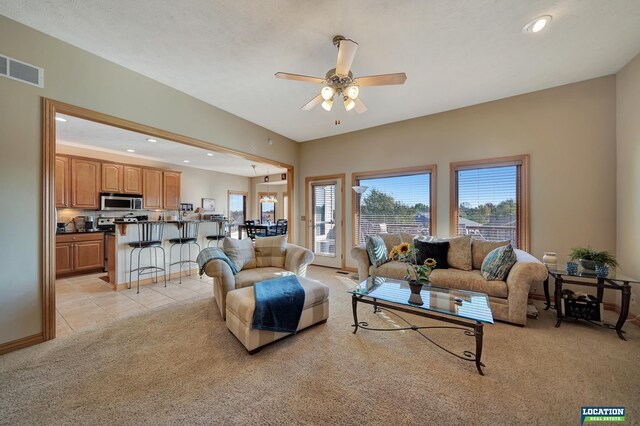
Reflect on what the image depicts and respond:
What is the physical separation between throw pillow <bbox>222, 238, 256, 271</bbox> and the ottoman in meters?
0.86

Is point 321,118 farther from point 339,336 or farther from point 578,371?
point 578,371

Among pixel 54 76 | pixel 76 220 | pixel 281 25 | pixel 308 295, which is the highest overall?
pixel 281 25

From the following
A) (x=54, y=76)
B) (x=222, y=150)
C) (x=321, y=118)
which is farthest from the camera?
(x=321, y=118)

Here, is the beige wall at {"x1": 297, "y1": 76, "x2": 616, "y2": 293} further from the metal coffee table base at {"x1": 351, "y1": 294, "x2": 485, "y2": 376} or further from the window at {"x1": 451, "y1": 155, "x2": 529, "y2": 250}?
the metal coffee table base at {"x1": 351, "y1": 294, "x2": 485, "y2": 376}

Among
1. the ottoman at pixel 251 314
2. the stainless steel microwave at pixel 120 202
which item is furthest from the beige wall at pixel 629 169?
the stainless steel microwave at pixel 120 202

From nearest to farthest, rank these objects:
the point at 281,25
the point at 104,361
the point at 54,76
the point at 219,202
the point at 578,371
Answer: the point at 578,371, the point at 104,361, the point at 281,25, the point at 54,76, the point at 219,202

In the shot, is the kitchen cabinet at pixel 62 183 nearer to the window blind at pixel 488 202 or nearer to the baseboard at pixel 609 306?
the window blind at pixel 488 202

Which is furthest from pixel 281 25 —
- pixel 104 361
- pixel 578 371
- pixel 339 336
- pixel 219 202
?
pixel 219 202

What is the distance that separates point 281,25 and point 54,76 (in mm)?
2268

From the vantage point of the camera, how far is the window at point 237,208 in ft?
29.2

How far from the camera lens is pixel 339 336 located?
2.45 m

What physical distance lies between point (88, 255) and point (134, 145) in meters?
2.46

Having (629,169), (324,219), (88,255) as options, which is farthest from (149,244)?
(629,169)

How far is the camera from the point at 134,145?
17.3 ft
